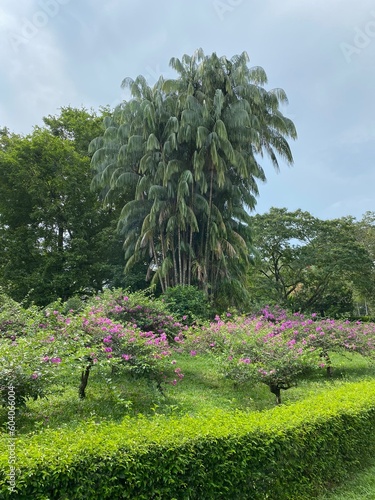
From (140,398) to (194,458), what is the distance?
3.81 metres

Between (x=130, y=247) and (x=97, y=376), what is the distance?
9202 millimetres

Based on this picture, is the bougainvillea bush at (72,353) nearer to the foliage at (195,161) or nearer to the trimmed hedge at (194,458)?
the trimmed hedge at (194,458)

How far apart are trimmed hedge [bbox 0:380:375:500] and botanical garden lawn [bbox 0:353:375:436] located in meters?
1.12

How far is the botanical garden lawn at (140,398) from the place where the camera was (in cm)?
515

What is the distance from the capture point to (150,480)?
2.45 metres

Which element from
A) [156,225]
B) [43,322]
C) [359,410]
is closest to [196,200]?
[156,225]

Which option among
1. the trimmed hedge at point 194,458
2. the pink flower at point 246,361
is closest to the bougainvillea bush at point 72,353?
the pink flower at point 246,361

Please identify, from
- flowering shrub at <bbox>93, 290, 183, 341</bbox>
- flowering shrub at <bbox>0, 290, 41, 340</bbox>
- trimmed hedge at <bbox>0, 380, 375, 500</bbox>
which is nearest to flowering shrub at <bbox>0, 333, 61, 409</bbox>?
trimmed hedge at <bbox>0, 380, 375, 500</bbox>

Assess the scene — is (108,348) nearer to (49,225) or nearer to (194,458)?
(194,458)

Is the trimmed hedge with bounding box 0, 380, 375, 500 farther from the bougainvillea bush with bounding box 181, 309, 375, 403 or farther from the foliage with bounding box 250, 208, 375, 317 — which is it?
the foliage with bounding box 250, 208, 375, 317

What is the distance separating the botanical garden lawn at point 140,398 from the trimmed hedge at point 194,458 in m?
1.12

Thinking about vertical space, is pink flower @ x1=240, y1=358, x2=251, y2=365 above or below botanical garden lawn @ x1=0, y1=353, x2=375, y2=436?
above

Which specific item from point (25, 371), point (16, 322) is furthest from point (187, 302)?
point (25, 371)

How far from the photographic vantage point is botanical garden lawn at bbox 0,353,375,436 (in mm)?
5152
